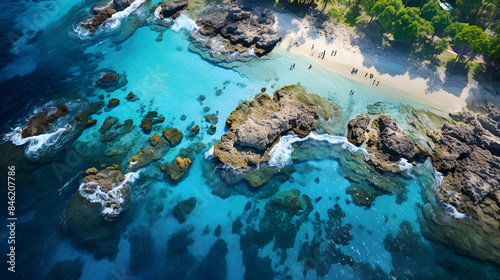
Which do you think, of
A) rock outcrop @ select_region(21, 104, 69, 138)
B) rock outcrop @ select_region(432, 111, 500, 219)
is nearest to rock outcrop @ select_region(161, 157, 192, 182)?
rock outcrop @ select_region(21, 104, 69, 138)

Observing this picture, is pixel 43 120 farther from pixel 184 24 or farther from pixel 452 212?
pixel 452 212

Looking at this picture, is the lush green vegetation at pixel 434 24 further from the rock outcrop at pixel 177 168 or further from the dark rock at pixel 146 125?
the dark rock at pixel 146 125

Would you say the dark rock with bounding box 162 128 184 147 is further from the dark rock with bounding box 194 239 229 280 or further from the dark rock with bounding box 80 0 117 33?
the dark rock with bounding box 80 0 117 33

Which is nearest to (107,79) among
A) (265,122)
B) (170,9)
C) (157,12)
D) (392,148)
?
(157,12)

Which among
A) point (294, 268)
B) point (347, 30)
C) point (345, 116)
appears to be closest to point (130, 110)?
point (294, 268)

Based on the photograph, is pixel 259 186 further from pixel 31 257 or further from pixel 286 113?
pixel 31 257

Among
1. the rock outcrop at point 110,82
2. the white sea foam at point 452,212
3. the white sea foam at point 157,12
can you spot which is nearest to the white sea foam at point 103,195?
the rock outcrop at point 110,82
